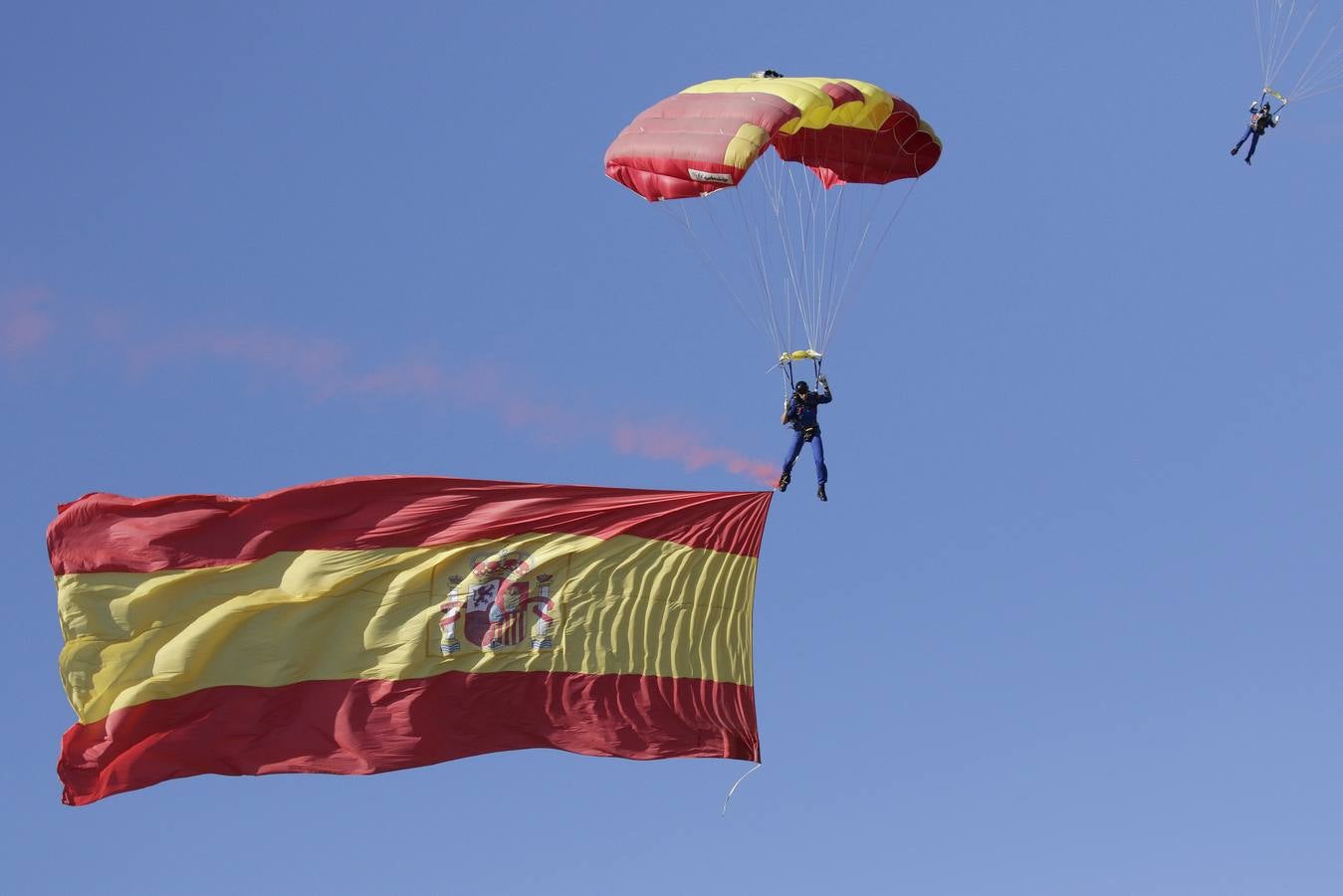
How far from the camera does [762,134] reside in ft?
79.8

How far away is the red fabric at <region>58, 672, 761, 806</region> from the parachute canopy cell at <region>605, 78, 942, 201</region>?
4713 mm

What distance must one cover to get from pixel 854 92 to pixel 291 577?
A: 6922 mm

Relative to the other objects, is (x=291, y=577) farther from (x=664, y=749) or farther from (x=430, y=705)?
(x=664, y=749)

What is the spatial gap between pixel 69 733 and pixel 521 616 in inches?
165

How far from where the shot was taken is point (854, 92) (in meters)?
25.2

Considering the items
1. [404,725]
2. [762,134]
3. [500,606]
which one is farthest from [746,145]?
[404,725]

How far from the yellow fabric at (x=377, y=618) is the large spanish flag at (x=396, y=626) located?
0.7 inches

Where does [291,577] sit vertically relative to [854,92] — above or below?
below

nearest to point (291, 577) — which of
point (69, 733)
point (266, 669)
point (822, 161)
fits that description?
point (266, 669)

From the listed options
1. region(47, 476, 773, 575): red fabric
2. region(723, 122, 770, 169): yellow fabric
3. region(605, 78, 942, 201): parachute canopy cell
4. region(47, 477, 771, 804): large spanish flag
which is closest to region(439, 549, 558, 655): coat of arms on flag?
region(47, 477, 771, 804): large spanish flag

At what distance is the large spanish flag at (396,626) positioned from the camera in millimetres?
24188

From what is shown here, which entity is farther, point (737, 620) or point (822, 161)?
point (822, 161)

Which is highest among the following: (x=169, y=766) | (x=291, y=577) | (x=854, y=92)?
(x=854, y=92)

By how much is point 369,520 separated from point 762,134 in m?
5.09
